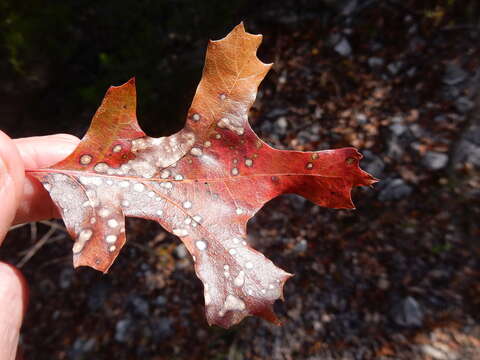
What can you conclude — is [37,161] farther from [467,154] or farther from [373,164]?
[467,154]

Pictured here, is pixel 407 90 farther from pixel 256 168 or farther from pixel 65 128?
pixel 65 128

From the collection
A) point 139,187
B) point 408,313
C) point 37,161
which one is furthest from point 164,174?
point 408,313

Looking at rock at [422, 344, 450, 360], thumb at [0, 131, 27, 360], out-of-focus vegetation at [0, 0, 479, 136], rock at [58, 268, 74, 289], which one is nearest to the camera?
thumb at [0, 131, 27, 360]

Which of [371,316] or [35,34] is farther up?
[35,34]

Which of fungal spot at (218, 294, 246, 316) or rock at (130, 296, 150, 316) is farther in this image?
rock at (130, 296, 150, 316)

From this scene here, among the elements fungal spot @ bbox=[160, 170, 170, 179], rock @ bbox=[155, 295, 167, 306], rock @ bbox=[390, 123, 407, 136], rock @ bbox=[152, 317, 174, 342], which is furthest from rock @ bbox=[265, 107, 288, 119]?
fungal spot @ bbox=[160, 170, 170, 179]

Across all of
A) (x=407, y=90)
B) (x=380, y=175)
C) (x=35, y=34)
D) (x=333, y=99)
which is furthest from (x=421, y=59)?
(x=35, y=34)

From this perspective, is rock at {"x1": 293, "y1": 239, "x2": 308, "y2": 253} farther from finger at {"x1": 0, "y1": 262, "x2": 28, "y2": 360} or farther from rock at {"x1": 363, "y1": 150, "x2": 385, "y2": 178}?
finger at {"x1": 0, "y1": 262, "x2": 28, "y2": 360}

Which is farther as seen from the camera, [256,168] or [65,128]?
A: [65,128]
